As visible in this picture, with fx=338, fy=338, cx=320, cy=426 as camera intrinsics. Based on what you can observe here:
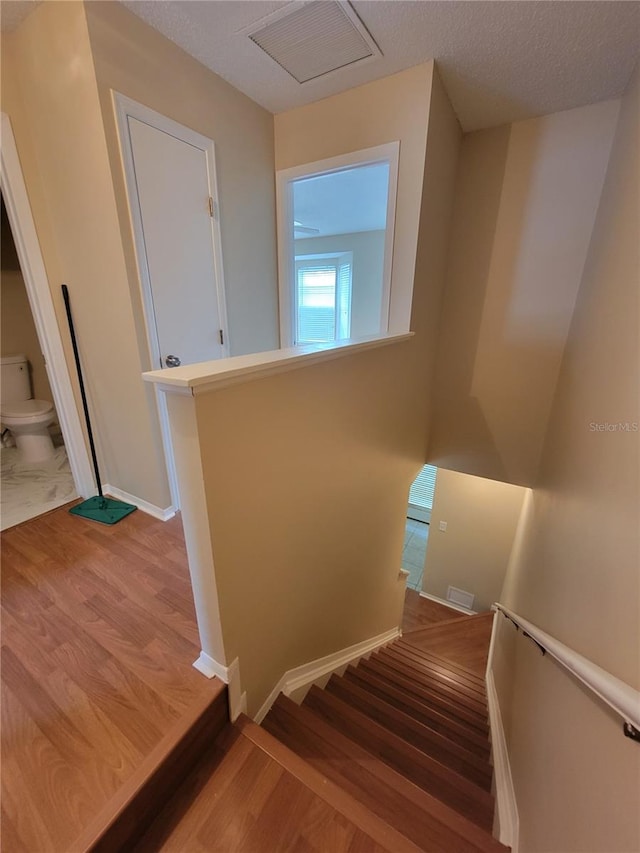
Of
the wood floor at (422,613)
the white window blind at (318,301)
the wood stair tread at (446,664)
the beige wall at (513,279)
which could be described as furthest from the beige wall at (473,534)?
the white window blind at (318,301)

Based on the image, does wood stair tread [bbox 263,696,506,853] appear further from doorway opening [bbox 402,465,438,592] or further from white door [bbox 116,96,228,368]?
doorway opening [bbox 402,465,438,592]

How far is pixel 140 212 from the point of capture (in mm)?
1615

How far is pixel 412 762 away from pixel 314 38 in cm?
339

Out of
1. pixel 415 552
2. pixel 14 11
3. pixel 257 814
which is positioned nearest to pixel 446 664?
pixel 257 814

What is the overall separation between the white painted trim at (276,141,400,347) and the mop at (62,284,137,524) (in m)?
1.37

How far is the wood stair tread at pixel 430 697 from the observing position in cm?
214

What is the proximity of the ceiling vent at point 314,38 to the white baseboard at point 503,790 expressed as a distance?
11.2 ft

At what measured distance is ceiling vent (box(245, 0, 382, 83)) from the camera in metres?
1.46

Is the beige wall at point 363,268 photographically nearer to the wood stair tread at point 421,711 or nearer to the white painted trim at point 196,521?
the wood stair tread at point 421,711

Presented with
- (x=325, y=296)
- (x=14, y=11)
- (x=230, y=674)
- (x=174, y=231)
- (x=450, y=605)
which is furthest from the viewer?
(x=325, y=296)

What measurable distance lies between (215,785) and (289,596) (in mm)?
600

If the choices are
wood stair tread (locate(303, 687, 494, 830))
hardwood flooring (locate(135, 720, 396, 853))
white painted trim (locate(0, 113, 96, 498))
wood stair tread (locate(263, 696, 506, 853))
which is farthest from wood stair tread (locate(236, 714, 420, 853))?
white painted trim (locate(0, 113, 96, 498))

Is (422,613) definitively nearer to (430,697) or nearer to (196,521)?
(430,697)

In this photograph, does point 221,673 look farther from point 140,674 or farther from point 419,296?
point 419,296
